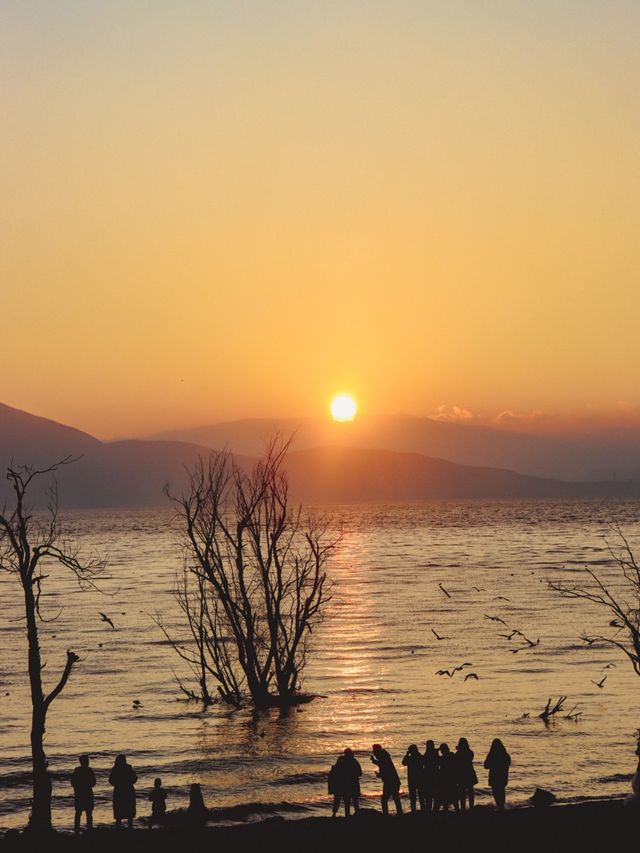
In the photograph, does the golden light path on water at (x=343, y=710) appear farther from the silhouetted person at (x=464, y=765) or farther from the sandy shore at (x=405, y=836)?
the silhouetted person at (x=464, y=765)

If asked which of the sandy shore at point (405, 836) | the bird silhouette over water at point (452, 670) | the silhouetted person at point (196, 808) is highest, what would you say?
the silhouetted person at point (196, 808)

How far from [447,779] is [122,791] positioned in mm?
7873

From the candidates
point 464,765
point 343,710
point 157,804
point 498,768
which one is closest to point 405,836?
point 464,765

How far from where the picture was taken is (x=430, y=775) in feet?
89.0

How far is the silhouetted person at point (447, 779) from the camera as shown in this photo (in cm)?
2673

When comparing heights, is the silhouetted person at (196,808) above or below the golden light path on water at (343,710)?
above

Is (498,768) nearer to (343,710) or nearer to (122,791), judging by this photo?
(122,791)

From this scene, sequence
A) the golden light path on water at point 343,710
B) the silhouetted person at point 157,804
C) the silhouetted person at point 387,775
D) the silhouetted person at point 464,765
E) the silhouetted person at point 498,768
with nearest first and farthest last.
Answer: the silhouetted person at point 464,765 → the silhouetted person at point 157,804 → the silhouetted person at point 387,775 → the silhouetted person at point 498,768 → the golden light path on water at point 343,710

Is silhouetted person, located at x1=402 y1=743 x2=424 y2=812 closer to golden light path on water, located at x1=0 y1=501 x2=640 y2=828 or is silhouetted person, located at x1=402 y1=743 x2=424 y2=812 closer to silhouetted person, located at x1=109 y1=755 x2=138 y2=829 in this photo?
silhouetted person, located at x1=109 y1=755 x2=138 y2=829

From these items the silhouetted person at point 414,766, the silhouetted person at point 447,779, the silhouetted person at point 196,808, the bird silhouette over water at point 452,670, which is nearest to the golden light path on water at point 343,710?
the bird silhouette over water at point 452,670

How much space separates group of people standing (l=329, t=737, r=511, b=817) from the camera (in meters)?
26.8

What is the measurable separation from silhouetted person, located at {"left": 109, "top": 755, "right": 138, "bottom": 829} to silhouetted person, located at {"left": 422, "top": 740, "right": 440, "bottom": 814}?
6.99m

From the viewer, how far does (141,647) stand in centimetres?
7588

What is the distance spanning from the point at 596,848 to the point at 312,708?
29.2 m
